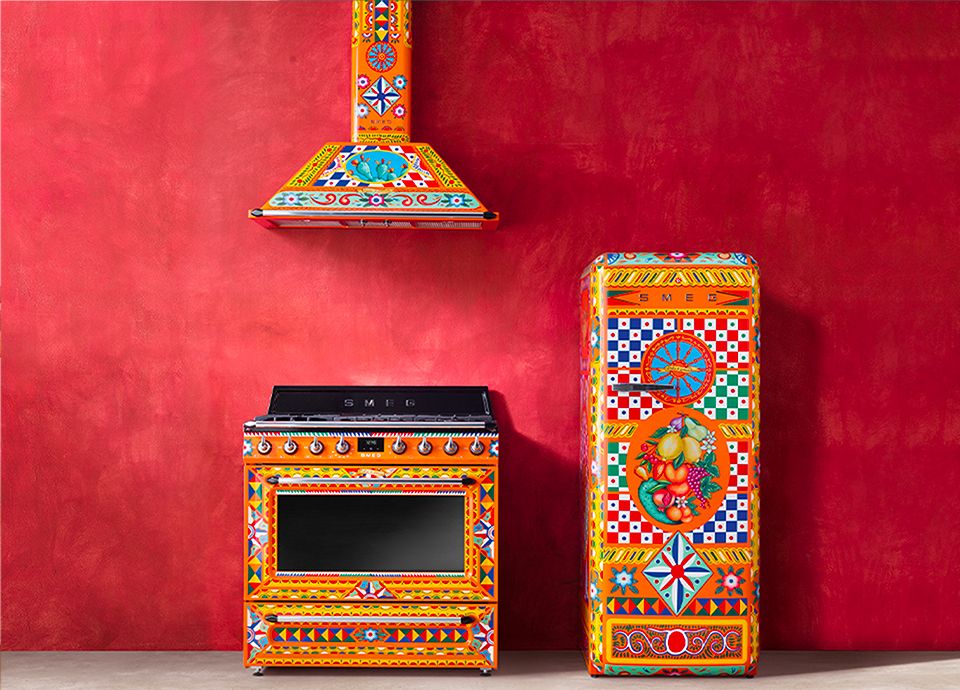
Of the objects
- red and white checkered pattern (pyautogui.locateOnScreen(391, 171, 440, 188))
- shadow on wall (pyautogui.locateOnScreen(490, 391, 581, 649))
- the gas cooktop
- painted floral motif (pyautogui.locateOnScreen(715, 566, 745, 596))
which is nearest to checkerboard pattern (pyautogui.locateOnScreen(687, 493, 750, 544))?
painted floral motif (pyautogui.locateOnScreen(715, 566, 745, 596))

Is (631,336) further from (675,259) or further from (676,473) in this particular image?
(676,473)

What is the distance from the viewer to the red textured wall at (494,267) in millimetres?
4363

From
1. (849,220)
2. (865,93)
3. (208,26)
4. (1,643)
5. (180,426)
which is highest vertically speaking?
(208,26)

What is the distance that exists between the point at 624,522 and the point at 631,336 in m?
0.74

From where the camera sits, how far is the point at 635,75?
174 inches

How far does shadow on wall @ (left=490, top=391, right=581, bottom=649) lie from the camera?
14.4ft

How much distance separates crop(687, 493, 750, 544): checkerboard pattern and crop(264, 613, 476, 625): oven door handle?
0.98 m

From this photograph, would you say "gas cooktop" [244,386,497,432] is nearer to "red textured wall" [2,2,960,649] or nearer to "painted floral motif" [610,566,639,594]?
"red textured wall" [2,2,960,649]

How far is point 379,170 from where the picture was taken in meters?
4.01

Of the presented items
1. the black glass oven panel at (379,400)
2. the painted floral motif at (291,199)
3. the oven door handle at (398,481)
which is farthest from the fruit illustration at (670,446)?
the painted floral motif at (291,199)

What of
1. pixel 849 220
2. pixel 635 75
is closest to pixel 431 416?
pixel 635 75

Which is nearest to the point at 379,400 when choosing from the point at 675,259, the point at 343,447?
the point at 343,447

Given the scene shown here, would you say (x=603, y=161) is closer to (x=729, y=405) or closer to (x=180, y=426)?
(x=729, y=405)

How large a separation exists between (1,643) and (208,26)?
2.94 m
